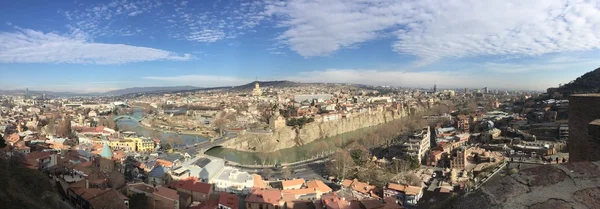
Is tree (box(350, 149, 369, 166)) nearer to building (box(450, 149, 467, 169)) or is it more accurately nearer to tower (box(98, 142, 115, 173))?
building (box(450, 149, 467, 169))

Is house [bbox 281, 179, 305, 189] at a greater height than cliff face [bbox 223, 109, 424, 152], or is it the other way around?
house [bbox 281, 179, 305, 189]

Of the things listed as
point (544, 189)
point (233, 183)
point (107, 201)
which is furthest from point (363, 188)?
point (544, 189)

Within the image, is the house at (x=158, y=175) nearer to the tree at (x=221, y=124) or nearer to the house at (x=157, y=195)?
the house at (x=157, y=195)

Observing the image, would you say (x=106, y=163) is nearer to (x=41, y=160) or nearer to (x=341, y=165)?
(x=41, y=160)

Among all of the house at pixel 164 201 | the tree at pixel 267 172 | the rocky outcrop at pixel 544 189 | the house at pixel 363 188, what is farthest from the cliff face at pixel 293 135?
the rocky outcrop at pixel 544 189

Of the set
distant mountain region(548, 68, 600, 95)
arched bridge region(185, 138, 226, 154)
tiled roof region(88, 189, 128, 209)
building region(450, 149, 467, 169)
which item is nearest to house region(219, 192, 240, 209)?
tiled roof region(88, 189, 128, 209)

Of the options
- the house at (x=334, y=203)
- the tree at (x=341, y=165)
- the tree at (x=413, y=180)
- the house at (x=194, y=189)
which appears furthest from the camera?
the tree at (x=341, y=165)
